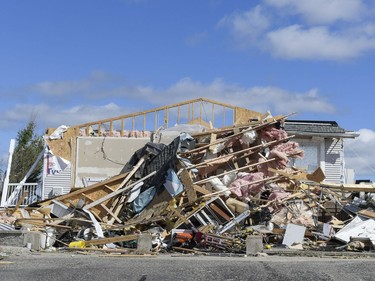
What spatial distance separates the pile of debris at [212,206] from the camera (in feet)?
51.6

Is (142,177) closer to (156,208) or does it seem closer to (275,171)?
(156,208)

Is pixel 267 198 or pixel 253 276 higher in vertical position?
pixel 267 198

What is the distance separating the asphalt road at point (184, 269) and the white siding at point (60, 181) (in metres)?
9.50

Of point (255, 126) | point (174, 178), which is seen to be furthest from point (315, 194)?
point (174, 178)

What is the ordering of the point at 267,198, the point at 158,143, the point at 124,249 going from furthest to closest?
the point at 158,143 → the point at 267,198 → the point at 124,249

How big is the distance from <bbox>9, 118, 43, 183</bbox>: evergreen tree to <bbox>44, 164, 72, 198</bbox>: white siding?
27.7 feet

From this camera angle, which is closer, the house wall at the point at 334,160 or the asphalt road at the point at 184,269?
the asphalt road at the point at 184,269

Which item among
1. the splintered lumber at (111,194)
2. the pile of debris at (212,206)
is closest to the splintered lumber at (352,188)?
the pile of debris at (212,206)

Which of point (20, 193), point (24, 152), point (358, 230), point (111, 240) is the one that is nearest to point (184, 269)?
point (111, 240)

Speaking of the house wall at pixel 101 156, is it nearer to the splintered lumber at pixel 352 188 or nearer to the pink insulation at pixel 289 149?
the pink insulation at pixel 289 149

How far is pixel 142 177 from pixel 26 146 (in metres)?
17.7

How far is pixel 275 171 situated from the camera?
18.7m

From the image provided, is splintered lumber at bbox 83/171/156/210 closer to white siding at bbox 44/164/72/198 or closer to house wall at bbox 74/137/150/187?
house wall at bbox 74/137/150/187

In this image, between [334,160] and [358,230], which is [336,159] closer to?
[334,160]
